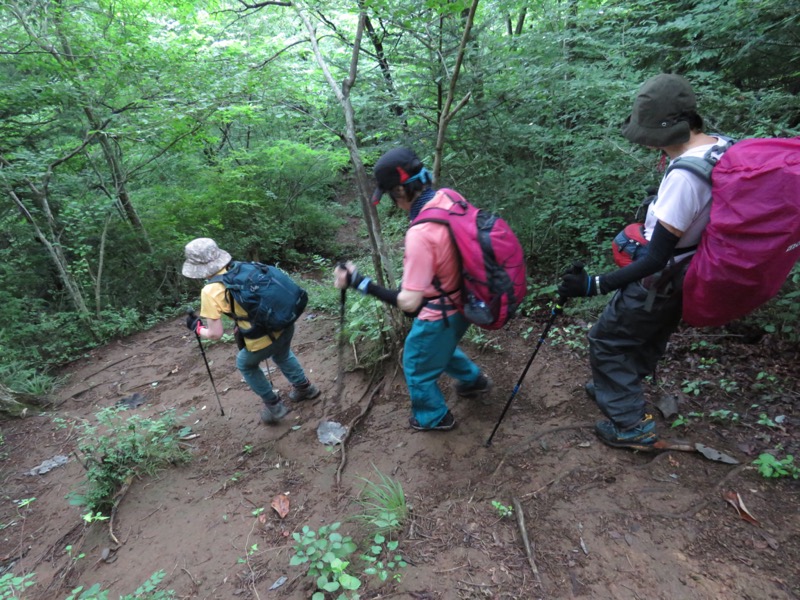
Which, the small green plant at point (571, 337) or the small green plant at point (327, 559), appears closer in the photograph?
the small green plant at point (327, 559)

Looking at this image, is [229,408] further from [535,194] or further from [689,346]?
[689,346]

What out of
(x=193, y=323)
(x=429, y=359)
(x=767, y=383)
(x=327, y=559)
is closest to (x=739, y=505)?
(x=767, y=383)

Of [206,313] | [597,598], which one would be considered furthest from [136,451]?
[597,598]

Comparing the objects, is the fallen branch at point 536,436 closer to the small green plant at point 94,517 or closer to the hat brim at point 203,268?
the hat brim at point 203,268

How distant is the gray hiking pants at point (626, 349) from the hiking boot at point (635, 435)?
2.0 inches

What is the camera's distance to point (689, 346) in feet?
12.6

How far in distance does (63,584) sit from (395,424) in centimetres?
268

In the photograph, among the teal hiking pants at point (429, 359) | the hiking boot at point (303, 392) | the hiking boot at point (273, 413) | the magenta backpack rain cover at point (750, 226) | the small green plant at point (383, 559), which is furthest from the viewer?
the hiking boot at point (303, 392)

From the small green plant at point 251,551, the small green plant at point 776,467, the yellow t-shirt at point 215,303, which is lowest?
the small green plant at point 251,551

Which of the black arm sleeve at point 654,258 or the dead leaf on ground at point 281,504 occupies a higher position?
the black arm sleeve at point 654,258

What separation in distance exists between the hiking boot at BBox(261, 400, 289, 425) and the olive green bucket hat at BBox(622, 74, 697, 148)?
12.5ft

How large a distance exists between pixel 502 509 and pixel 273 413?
8.40 feet

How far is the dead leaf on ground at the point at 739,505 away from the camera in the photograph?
7.18 feet

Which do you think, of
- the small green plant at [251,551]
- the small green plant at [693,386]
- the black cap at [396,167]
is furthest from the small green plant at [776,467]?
the small green plant at [251,551]
